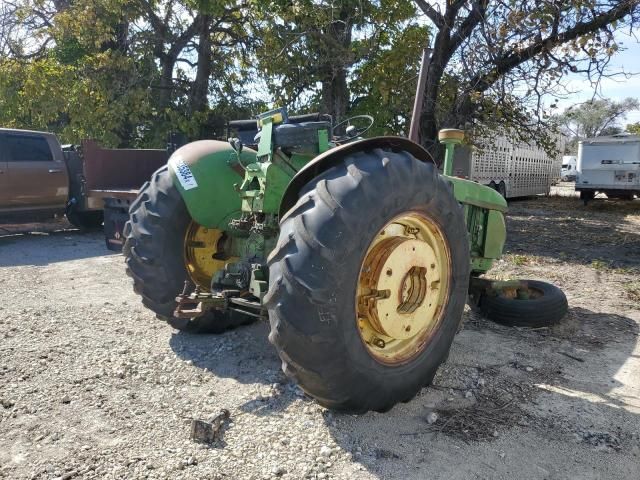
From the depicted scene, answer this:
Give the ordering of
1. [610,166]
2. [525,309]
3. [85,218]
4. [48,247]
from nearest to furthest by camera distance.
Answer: [525,309] < [48,247] < [85,218] < [610,166]

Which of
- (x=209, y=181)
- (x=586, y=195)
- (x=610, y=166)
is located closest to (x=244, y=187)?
(x=209, y=181)

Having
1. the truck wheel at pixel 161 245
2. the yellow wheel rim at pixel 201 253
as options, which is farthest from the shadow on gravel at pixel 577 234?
the truck wheel at pixel 161 245

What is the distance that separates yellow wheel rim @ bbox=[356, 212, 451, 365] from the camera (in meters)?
2.88

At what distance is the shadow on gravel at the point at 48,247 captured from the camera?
26.5 feet

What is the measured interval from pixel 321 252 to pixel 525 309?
2.95 metres

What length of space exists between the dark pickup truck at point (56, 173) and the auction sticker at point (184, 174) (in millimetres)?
5263

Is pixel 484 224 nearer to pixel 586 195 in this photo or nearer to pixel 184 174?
pixel 184 174

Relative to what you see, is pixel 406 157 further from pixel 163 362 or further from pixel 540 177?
pixel 540 177

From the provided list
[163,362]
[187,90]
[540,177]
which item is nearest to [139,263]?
[163,362]

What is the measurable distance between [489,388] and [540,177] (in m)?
20.6

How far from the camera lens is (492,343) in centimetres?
440

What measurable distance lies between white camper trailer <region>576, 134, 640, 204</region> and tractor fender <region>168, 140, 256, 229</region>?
1731 cm

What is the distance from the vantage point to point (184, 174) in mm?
3727

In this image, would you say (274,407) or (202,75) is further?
(202,75)
